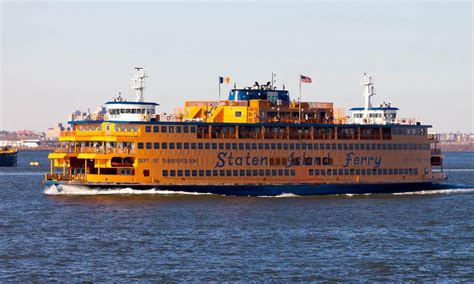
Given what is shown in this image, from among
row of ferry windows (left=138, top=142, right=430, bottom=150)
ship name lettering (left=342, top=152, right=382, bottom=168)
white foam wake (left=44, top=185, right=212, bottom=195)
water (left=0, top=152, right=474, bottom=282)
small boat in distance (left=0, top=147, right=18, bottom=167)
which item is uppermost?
small boat in distance (left=0, top=147, right=18, bottom=167)

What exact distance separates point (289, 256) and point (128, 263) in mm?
7738

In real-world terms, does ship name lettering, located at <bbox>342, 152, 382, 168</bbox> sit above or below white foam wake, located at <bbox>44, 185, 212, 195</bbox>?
above

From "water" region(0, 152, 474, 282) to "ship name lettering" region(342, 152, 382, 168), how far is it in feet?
20.3

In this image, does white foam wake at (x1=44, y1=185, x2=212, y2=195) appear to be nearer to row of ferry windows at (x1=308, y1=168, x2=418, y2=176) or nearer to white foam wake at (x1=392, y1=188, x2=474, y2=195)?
row of ferry windows at (x1=308, y1=168, x2=418, y2=176)

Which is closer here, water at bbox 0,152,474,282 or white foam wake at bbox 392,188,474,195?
water at bbox 0,152,474,282

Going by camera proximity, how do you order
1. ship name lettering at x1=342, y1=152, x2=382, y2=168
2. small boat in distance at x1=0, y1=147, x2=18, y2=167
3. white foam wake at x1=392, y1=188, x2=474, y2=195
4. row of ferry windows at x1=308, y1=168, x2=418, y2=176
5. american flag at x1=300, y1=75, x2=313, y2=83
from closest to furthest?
row of ferry windows at x1=308, y1=168, x2=418, y2=176 → ship name lettering at x1=342, y1=152, x2=382, y2=168 → american flag at x1=300, y1=75, x2=313, y2=83 → white foam wake at x1=392, y1=188, x2=474, y2=195 → small boat in distance at x1=0, y1=147, x2=18, y2=167

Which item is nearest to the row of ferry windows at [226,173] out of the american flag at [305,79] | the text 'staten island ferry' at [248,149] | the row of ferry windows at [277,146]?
the text 'staten island ferry' at [248,149]

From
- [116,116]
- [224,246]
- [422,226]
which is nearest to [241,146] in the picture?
[116,116]

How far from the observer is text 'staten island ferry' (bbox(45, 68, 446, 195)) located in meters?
75.4

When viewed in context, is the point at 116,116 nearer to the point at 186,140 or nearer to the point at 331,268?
the point at 186,140

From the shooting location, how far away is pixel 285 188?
8044cm

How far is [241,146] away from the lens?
79.0m

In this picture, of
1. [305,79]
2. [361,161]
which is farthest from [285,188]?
[305,79]

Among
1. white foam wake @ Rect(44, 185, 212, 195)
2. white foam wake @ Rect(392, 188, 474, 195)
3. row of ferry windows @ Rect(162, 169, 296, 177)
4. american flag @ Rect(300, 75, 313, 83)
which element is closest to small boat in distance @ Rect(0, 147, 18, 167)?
white foam wake @ Rect(44, 185, 212, 195)
